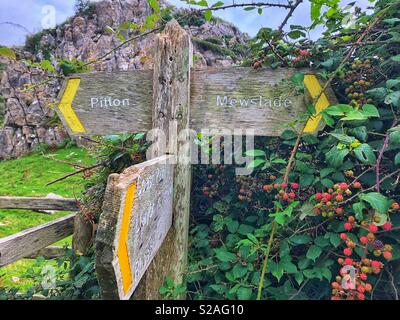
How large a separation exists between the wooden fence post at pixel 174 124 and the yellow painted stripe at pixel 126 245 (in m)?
0.55

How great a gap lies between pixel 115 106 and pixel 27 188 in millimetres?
6310

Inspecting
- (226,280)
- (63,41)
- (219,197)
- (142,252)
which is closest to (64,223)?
(219,197)

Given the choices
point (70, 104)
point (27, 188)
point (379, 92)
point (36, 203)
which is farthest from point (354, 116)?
point (27, 188)

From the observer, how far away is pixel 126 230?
0.71 meters

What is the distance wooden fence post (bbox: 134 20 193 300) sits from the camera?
1299 mm

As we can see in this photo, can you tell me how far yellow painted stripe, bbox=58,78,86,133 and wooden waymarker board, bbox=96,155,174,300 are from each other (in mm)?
596

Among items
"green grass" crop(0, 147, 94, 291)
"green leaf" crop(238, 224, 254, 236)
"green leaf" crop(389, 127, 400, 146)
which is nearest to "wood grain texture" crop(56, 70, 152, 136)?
"green leaf" crop(238, 224, 254, 236)

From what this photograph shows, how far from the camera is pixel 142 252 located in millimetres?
838

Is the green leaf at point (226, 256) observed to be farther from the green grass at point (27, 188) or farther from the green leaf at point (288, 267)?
the green grass at point (27, 188)

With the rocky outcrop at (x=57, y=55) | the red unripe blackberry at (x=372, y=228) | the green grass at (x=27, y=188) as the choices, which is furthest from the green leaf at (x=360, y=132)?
the rocky outcrop at (x=57, y=55)

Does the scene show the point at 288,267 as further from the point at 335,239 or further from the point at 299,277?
the point at 335,239

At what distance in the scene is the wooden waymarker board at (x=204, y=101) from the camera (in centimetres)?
128
